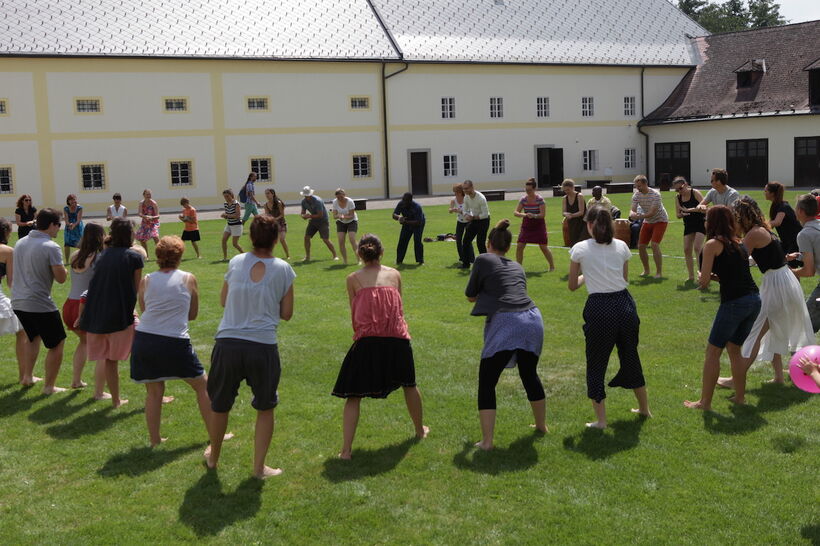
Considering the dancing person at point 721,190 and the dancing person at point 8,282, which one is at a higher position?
the dancing person at point 721,190

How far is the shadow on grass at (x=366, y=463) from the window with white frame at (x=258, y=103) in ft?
120

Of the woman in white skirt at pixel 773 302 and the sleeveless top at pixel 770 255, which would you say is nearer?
the woman in white skirt at pixel 773 302

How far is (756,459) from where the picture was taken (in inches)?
253

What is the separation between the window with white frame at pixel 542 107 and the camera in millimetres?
48019

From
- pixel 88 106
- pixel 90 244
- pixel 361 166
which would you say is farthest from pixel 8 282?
pixel 361 166

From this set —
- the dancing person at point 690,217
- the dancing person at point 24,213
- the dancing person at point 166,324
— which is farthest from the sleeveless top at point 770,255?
the dancing person at point 24,213

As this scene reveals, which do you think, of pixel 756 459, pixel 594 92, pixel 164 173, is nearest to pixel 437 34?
pixel 594 92

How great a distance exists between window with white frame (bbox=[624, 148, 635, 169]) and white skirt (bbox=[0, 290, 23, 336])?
148 ft

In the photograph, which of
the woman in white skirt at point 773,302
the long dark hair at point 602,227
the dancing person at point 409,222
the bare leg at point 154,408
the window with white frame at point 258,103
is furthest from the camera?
the window with white frame at point 258,103

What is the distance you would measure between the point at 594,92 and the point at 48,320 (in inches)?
1717

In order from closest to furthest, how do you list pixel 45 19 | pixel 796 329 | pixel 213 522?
1. pixel 213 522
2. pixel 796 329
3. pixel 45 19

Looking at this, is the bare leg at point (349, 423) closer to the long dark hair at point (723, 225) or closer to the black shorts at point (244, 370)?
the black shorts at point (244, 370)

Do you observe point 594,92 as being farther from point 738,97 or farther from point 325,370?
point 325,370

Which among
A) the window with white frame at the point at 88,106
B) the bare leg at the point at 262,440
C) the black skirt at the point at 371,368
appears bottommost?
the bare leg at the point at 262,440
